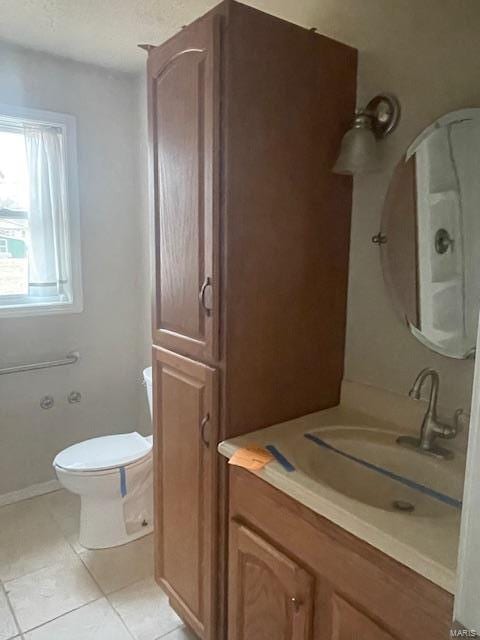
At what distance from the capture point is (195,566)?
149cm

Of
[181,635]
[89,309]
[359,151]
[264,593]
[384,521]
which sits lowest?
[181,635]

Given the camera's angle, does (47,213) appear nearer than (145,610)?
No

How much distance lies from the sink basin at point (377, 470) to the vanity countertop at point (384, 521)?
2cm

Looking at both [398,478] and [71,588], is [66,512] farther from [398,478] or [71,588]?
[398,478]

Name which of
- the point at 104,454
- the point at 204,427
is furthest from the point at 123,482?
the point at 204,427

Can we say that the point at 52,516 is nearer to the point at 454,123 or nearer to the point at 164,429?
the point at 164,429

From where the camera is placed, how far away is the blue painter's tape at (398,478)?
3.37 feet

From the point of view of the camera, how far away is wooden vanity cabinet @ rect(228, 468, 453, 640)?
2.76 ft

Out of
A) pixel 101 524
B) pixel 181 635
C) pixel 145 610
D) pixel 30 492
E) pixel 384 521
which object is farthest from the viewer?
pixel 30 492

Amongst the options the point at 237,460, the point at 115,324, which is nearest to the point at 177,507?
the point at 237,460

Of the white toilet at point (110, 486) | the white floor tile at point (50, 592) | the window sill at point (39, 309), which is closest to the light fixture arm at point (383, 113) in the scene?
the white toilet at point (110, 486)

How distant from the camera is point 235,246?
125cm

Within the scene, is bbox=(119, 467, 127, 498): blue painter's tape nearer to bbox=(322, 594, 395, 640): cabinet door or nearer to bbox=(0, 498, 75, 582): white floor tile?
bbox=(0, 498, 75, 582): white floor tile

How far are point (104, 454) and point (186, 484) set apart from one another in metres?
0.79
